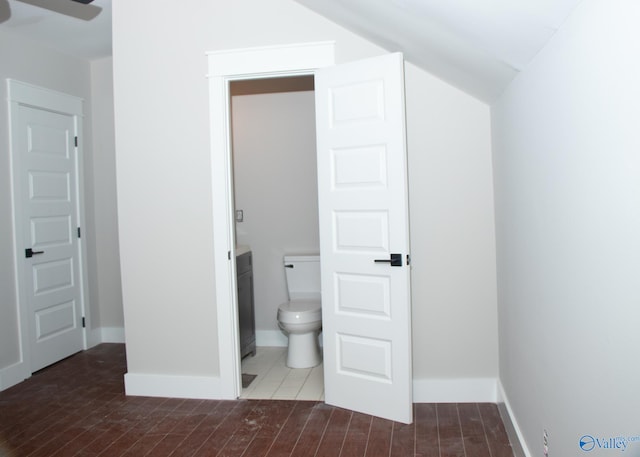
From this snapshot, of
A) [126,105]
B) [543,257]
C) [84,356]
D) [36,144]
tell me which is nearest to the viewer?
[543,257]

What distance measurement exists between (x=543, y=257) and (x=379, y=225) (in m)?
1.13

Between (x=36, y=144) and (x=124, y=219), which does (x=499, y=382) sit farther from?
(x=36, y=144)

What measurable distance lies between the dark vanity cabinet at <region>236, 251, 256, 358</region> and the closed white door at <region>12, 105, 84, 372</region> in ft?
5.02

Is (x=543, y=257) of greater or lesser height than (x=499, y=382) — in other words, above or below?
above

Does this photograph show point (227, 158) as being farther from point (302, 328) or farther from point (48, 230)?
point (48, 230)

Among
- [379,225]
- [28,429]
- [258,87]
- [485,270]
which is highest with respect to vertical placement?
[258,87]

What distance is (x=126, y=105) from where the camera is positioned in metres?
Result: 3.58

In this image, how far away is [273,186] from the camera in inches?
185

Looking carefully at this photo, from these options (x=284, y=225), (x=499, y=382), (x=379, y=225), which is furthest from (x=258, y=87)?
(x=499, y=382)

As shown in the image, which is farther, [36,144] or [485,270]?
[36,144]

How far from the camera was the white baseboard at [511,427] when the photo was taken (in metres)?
2.50

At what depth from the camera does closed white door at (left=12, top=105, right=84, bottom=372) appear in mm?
4074
